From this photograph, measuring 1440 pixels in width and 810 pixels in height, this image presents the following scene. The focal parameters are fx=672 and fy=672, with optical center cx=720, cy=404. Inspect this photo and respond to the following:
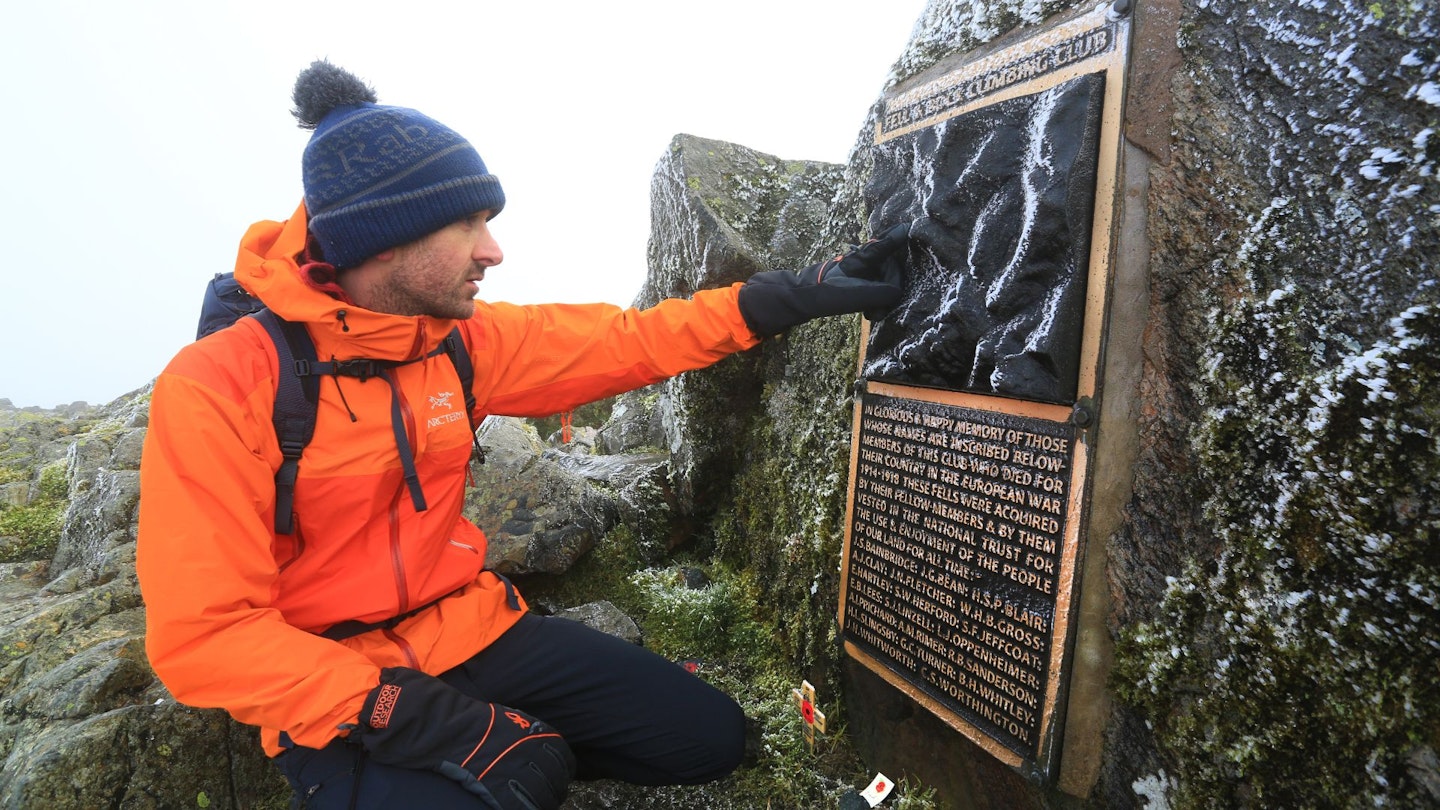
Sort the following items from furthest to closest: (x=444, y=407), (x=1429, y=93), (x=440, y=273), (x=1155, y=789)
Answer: (x=444, y=407), (x=440, y=273), (x=1155, y=789), (x=1429, y=93)

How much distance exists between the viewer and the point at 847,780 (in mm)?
3572

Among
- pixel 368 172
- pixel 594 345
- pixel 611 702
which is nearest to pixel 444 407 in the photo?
pixel 594 345

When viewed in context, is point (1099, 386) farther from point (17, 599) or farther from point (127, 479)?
point (17, 599)

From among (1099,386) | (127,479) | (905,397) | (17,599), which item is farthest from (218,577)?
(17,599)

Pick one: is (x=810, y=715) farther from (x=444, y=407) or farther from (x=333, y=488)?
(x=333, y=488)

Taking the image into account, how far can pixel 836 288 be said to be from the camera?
341 cm

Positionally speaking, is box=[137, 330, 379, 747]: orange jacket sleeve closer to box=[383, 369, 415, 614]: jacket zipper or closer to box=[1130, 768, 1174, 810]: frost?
box=[383, 369, 415, 614]: jacket zipper

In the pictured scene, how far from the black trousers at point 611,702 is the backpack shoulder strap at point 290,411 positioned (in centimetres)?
113

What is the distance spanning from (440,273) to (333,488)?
1.03 metres

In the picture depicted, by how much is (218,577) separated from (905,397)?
2.92 m

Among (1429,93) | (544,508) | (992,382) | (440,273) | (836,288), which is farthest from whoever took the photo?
(544,508)

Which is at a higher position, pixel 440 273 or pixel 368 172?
pixel 368 172

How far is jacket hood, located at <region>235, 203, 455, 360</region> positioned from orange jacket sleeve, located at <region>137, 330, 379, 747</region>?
35cm

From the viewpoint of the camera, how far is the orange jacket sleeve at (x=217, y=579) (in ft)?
7.70
